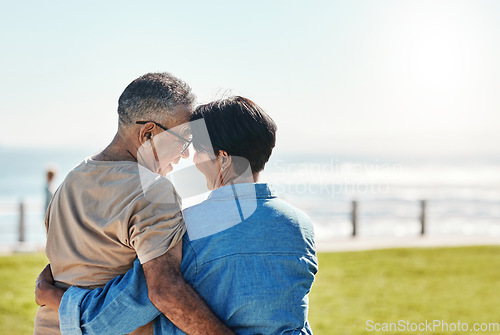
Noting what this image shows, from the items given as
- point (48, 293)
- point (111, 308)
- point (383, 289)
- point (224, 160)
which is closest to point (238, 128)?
point (224, 160)

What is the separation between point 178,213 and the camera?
1.85 meters

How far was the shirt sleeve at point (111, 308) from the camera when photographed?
5.94 feet

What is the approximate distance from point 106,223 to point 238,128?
1.80ft

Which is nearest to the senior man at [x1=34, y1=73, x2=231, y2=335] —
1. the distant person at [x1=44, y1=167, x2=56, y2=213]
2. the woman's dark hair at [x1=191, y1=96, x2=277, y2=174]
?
the woman's dark hair at [x1=191, y1=96, x2=277, y2=174]

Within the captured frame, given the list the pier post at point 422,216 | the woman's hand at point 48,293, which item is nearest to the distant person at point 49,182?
the woman's hand at point 48,293

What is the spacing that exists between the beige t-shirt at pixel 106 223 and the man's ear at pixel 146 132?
0.41 feet

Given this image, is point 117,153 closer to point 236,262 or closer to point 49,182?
point 236,262

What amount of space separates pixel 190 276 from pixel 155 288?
0.13m

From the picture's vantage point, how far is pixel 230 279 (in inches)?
72.3

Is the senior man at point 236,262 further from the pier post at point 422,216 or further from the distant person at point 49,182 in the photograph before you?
the pier post at point 422,216

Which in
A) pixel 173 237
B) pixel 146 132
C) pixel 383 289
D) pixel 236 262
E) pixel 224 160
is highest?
pixel 146 132

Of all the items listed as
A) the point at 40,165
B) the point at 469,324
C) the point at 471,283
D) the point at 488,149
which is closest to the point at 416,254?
the point at 471,283

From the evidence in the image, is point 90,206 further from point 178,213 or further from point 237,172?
point 237,172

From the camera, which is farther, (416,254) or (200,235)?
(416,254)
